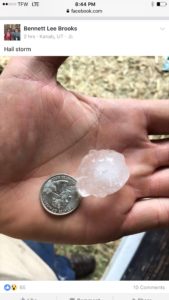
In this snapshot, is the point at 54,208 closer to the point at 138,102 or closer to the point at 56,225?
the point at 56,225

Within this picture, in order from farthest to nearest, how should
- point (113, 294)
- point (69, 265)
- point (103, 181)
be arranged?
point (69, 265) < point (103, 181) < point (113, 294)

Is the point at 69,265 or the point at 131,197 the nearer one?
the point at 131,197

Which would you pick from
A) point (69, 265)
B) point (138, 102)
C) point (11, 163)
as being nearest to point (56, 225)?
point (11, 163)

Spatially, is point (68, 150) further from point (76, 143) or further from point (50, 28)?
point (50, 28)

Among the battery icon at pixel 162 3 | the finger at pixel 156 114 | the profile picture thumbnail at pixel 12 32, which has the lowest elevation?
the finger at pixel 156 114

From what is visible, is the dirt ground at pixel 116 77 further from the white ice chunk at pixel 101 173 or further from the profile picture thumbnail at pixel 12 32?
the profile picture thumbnail at pixel 12 32

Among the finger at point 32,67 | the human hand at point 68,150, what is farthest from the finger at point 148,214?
the finger at point 32,67
